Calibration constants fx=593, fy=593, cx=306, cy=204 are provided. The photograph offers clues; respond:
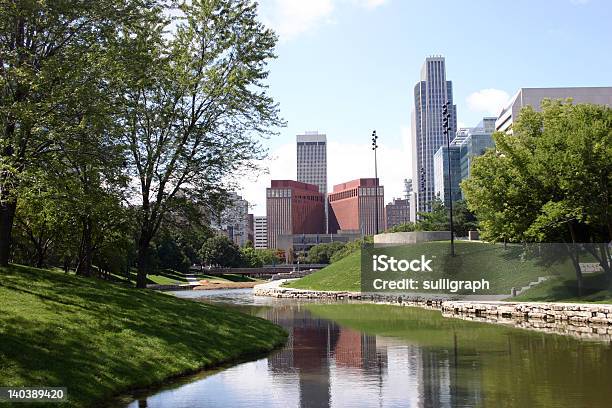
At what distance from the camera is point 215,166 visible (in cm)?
3281

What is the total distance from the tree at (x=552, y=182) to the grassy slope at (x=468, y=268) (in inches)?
232

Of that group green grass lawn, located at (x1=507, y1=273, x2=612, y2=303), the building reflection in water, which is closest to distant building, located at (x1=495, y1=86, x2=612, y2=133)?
green grass lawn, located at (x1=507, y1=273, x2=612, y2=303)

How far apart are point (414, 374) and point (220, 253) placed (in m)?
152

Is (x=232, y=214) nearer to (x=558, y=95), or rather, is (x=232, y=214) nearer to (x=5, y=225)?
(x=5, y=225)

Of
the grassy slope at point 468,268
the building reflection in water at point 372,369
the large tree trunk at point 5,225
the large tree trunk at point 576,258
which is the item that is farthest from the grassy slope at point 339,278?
the large tree trunk at point 5,225

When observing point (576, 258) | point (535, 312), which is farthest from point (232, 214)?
point (576, 258)

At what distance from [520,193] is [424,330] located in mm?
16450

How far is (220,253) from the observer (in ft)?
551

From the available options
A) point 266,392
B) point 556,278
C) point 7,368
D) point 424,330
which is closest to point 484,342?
point 424,330

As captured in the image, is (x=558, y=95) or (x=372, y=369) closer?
(x=372, y=369)

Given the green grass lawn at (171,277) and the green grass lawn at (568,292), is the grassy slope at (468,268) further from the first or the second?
the green grass lawn at (171,277)

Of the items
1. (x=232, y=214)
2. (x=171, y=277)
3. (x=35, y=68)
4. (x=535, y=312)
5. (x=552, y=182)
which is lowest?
(x=171, y=277)

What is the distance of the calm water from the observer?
1446 centimetres

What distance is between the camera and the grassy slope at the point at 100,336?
47.1ft
